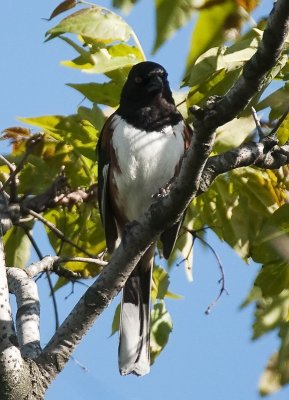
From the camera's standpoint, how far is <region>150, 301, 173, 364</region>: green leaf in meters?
2.79

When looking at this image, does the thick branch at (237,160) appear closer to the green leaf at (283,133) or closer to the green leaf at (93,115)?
the green leaf at (283,133)

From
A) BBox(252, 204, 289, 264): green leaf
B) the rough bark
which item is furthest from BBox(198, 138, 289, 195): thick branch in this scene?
BBox(252, 204, 289, 264): green leaf

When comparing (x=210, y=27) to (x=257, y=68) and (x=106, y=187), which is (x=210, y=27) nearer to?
(x=257, y=68)

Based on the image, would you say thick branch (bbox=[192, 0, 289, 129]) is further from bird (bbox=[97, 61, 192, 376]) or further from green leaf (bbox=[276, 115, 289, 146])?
bird (bbox=[97, 61, 192, 376])

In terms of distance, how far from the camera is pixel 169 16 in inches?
46.5

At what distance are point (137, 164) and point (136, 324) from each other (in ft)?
2.00

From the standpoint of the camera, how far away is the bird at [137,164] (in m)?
2.97

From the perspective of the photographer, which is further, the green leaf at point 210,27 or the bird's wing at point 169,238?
the bird's wing at point 169,238

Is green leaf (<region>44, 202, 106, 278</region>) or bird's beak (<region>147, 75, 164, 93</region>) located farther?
bird's beak (<region>147, 75, 164, 93</region>)

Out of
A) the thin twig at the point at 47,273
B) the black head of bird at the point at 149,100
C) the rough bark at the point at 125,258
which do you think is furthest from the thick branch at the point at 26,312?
the black head of bird at the point at 149,100

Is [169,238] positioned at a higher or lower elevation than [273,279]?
lower

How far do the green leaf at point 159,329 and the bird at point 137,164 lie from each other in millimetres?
77

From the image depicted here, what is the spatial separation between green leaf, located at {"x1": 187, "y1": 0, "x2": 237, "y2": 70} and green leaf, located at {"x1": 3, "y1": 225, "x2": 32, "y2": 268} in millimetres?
1660

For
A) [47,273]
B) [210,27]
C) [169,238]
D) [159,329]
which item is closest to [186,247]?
[169,238]
